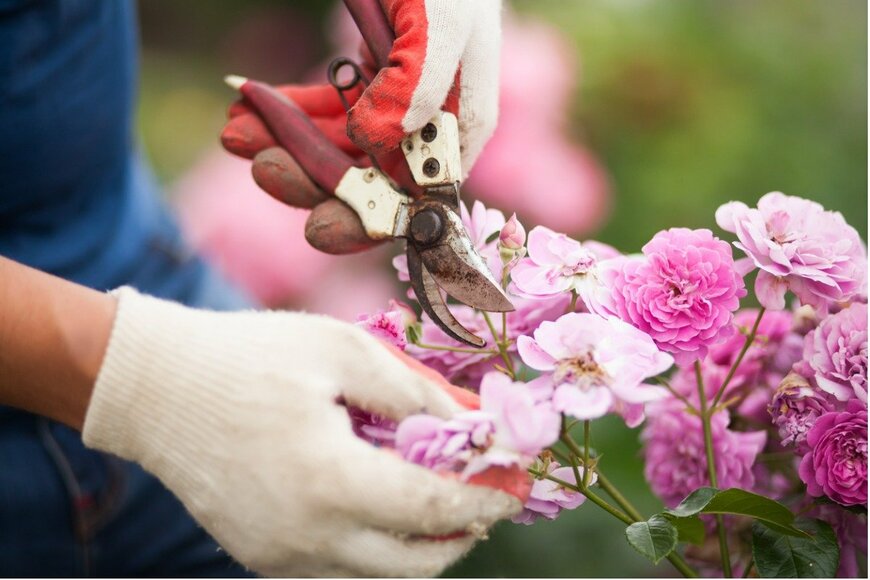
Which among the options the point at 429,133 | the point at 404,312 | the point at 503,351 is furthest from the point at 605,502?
the point at 429,133

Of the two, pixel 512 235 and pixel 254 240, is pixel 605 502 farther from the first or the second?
pixel 254 240

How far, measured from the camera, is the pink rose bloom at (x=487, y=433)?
2.05 ft

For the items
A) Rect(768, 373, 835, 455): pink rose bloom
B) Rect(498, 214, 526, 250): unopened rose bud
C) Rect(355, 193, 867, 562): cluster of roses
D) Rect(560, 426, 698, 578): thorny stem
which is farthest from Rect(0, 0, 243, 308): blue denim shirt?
Rect(768, 373, 835, 455): pink rose bloom

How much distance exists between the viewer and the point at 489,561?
65.6 inches

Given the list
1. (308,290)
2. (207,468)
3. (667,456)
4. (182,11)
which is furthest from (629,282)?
(182,11)

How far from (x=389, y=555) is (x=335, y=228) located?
329 mm

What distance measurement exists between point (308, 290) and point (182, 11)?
1.91 m

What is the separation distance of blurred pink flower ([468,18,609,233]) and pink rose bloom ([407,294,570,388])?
1147 millimetres

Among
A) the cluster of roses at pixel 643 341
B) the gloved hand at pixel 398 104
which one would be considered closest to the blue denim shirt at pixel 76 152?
the gloved hand at pixel 398 104

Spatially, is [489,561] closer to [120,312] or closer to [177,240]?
[177,240]

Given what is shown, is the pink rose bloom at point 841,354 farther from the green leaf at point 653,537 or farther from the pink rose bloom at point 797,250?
the green leaf at point 653,537

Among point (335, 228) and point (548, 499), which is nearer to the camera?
point (548, 499)

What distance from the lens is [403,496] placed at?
62 cm

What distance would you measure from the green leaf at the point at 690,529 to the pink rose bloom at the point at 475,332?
0.22m
